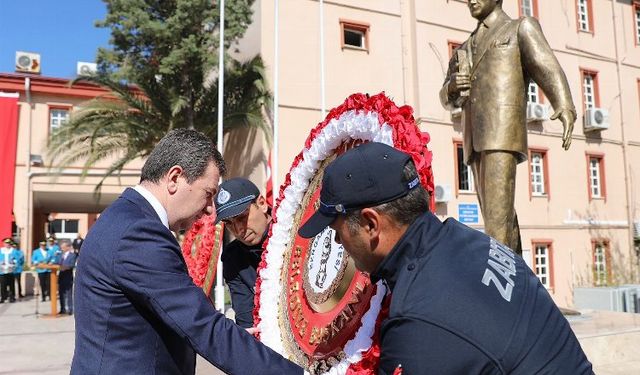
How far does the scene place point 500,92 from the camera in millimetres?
4488

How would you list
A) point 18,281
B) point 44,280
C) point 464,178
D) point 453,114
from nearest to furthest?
point 453,114 → point 44,280 → point 18,281 → point 464,178

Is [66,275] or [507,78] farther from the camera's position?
[66,275]

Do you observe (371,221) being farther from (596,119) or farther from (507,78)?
(596,119)

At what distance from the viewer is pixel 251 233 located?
3117 millimetres

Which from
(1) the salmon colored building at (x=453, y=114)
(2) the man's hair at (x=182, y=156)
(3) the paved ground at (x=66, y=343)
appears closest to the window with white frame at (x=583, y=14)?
(1) the salmon colored building at (x=453, y=114)

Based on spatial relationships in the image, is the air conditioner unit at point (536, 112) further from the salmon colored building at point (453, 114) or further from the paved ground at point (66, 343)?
the paved ground at point (66, 343)

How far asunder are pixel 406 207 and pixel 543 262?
1814 cm

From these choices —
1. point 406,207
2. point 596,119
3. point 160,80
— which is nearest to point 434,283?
point 406,207

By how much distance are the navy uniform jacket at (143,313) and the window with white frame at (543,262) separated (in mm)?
17606

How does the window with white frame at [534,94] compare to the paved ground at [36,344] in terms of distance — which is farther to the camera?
the window with white frame at [534,94]

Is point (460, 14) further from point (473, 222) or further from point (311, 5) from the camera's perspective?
point (473, 222)

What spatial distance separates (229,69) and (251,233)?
11.4m

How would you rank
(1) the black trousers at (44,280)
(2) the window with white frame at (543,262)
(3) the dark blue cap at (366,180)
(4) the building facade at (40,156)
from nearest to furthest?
(3) the dark blue cap at (366,180) < (1) the black trousers at (44,280) < (2) the window with white frame at (543,262) < (4) the building facade at (40,156)

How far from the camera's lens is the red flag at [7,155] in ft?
41.4
